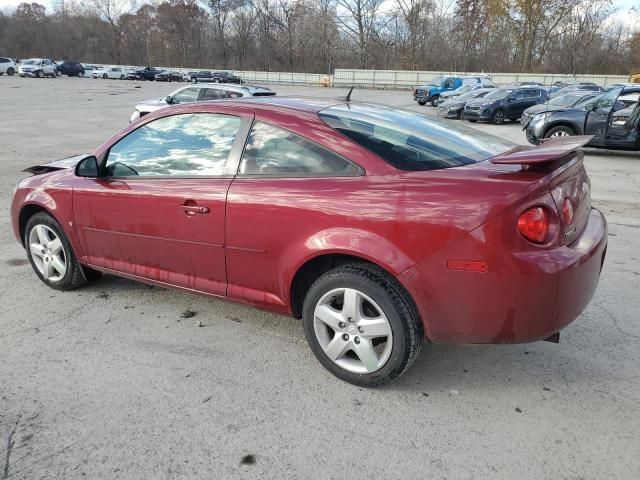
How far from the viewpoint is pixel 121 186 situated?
3666 millimetres

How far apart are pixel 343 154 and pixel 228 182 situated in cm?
77

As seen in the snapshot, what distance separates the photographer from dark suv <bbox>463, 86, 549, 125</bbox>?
69.7 ft

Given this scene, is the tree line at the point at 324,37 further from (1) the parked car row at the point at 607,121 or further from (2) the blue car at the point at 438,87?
(1) the parked car row at the point at 607,121

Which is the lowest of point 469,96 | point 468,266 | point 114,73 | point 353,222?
point 468,266

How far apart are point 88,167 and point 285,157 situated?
5.44 ft

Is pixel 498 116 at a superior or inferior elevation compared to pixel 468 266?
inferior

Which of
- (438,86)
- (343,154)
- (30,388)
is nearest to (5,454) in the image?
(30,388)

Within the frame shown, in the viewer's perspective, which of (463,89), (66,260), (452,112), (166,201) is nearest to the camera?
(166,201)

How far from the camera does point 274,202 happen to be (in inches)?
117

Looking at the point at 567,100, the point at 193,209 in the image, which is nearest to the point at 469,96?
the point at 567,100

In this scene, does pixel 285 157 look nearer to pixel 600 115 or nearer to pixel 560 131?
pixel 600 115

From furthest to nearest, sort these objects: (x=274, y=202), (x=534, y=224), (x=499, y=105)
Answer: (x=499, y=105) < (x=274, y=202) < (x=534, y=224)

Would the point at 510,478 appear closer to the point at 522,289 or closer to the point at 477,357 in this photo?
the point at 522,289

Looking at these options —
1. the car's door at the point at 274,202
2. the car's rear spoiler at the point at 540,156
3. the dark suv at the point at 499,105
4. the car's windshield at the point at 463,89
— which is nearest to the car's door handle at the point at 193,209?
the car's door at the point at 274,202
